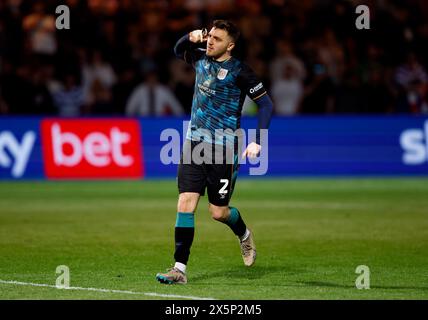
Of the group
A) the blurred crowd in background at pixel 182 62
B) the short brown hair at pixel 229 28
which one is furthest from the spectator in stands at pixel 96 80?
the short brown hair at pixel 229 28

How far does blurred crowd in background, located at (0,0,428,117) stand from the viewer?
21812 mm

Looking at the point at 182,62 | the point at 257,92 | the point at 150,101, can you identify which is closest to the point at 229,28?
the point at 257,92

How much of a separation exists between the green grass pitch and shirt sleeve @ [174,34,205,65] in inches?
87.7

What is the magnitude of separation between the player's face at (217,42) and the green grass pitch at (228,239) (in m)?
2.25

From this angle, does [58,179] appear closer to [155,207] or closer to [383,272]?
[155,207]

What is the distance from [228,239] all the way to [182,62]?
1028 cm

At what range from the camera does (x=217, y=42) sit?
9648mm

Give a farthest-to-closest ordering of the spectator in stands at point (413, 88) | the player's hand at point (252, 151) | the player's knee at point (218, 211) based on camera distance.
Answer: the spectator in stands at point (413, 88)
the player's knee at point (218, 211)
the player's hand at point (252, 151)

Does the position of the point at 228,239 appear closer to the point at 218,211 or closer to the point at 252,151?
the point at 218,211

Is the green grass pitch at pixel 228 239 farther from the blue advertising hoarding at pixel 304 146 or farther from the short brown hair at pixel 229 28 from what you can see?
the short brown hair at pixel 229 28

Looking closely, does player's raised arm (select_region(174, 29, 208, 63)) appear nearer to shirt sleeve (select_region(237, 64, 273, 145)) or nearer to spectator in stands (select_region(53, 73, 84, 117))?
shirt sleeve (select_region(237, 64, 273, 145))

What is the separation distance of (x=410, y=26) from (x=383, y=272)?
14.3 m

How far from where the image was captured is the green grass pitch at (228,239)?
30.2 ft
